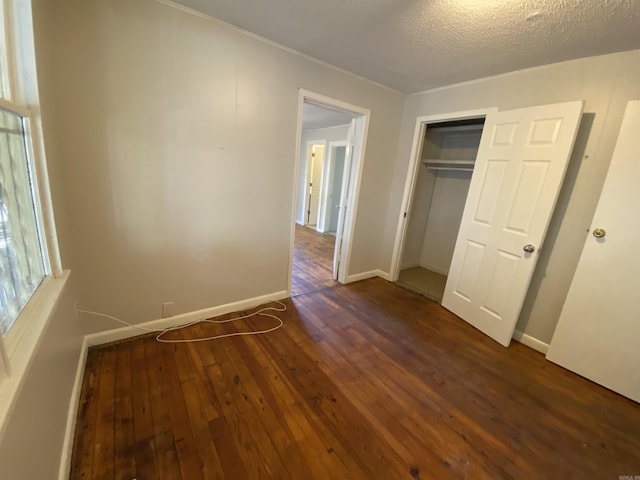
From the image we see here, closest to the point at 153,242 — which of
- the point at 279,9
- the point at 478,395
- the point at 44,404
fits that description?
the point at 44,404

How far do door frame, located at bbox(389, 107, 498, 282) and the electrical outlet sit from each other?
8.47 feet

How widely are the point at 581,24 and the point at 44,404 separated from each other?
10.8 feet

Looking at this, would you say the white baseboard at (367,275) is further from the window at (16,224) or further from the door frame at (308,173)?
the door frame at (308,173)

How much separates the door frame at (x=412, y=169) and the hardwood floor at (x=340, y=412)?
4.32ft

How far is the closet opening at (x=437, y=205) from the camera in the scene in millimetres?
3494

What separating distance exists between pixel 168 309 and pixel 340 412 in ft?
5.13

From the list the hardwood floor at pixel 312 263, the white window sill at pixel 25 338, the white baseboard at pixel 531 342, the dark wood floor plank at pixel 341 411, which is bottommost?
the dark wood floor plank at pixel 341 411

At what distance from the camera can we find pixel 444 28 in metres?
1.72

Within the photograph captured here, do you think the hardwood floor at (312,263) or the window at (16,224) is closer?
the window at (16,224)

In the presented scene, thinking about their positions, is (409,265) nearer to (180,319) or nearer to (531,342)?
(531,342)

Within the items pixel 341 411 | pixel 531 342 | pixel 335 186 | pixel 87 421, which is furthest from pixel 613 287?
pixel 335 186

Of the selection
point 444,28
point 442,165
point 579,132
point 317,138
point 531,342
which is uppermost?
point 444,28

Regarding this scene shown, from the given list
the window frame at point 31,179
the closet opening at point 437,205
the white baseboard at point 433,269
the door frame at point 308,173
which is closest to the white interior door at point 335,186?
the door frame at point 308,173

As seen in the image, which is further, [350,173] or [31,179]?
[350,173]
